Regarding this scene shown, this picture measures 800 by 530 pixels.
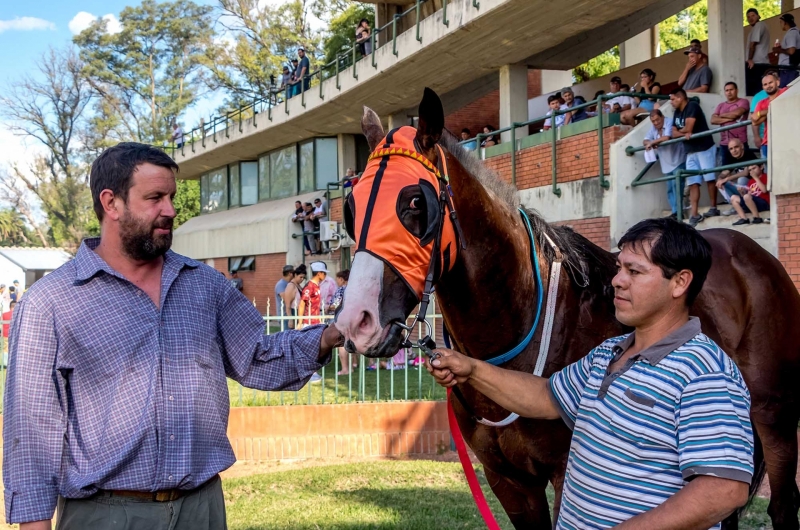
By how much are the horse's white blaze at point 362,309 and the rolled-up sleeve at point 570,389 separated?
0.68 m

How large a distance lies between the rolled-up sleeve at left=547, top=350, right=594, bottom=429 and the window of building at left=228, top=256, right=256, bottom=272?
2603 centimetres

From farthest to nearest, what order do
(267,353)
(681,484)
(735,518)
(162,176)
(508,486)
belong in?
(735,518), (508,486), (267,353), (162,176), (681,484)

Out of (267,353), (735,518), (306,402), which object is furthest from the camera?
(306,402)

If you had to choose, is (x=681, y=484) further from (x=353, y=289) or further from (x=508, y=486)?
(x=508, y=486)

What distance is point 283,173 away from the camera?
2831 cm

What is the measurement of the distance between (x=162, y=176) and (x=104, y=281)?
0.42 metres

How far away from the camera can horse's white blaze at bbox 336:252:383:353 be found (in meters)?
2.43

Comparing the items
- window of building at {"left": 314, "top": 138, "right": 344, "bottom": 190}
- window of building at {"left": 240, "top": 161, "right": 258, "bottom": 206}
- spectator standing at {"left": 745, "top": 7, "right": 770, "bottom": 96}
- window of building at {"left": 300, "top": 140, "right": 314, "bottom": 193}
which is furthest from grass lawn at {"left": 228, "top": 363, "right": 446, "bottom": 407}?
window of building at {"left": 240, "top": 161, "right": 258, "bottom": 206}

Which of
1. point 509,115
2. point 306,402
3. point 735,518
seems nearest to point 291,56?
point 509,115

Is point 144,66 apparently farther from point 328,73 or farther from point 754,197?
point 754,197

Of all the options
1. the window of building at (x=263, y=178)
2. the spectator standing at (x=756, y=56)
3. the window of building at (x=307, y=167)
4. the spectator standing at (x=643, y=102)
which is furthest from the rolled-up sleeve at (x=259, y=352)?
the window of building at (x=263, y=178)

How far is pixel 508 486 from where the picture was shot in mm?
3412

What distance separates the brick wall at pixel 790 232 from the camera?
837 cm

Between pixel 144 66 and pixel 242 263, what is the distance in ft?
89.8
